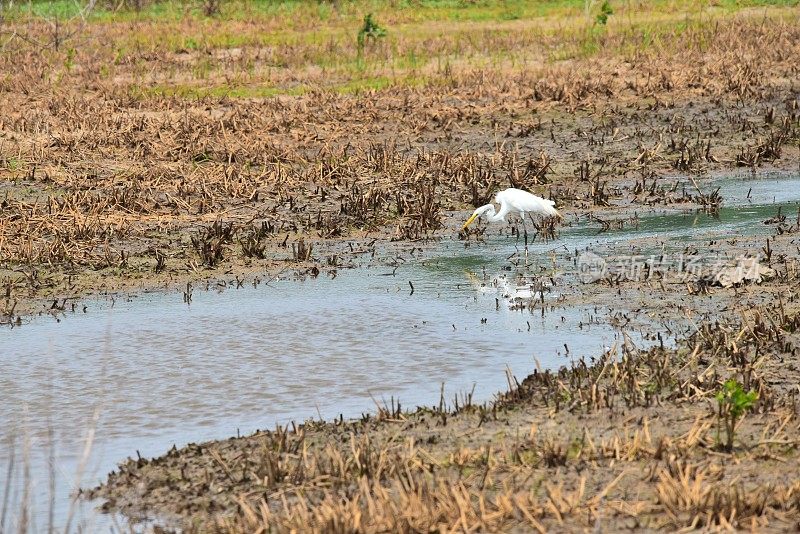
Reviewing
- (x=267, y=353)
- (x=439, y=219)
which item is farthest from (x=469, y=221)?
(x=267, y=353)

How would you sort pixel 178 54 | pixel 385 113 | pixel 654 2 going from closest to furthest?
pixel 385 113
pixel 178 54
pixel 654 2

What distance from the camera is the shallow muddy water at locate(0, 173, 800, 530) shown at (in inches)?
247

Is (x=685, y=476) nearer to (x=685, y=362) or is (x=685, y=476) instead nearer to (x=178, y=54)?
(x=685, y=362)

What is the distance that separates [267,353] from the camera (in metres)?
7.72

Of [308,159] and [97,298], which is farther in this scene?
[308,159]

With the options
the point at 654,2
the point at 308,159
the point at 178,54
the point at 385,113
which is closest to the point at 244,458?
the point at 308,159

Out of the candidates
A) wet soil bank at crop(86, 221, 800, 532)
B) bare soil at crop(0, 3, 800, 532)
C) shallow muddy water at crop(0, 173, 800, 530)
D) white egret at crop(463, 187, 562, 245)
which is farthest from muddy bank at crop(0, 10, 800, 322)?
wet soil bank at crop(86, 221, 800, 532)

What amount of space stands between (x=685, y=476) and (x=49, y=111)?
41.6ft

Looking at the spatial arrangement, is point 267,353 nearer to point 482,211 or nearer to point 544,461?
point 544,461

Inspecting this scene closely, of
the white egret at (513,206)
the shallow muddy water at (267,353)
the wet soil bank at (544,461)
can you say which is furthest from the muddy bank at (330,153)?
the wet soil bank at (544,461)

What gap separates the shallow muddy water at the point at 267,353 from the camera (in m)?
6.26

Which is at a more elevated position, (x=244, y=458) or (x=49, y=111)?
(x=49, y=111)

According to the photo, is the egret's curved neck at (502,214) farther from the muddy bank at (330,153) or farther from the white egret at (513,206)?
the muddy bank at (330,153)

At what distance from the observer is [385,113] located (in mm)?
15789
